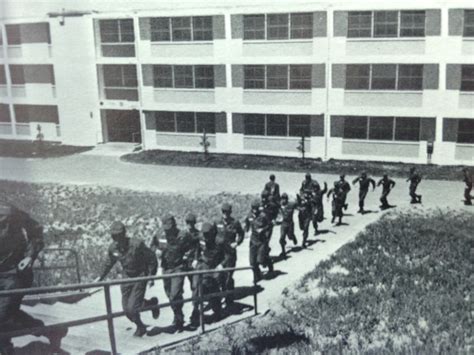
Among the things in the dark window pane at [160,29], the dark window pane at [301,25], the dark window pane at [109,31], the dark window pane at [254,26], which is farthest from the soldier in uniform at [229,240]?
the dark window pane at [109,31]

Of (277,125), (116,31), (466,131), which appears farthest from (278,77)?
(116,31)

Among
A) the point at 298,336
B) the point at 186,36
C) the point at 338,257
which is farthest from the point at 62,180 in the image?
the point at 298,336

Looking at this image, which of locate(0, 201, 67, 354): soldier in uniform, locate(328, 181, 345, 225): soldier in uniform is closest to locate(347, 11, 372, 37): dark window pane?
locate(328, 181, 345, 225): soldier in uniform

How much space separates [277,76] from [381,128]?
16.9ft

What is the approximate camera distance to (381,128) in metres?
23.0

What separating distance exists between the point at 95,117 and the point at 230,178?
10.7 metres

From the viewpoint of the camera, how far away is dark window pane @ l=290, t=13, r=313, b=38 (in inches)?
906

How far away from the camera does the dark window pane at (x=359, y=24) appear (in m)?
22.2

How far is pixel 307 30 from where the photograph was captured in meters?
23.1

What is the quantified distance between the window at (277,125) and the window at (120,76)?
7117mm

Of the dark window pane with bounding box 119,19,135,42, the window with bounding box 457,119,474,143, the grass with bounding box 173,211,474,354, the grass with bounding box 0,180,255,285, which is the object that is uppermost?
the dark window pane with bounding box 119,19,135,42

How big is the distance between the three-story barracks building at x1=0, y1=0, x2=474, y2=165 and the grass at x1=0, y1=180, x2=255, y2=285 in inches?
267

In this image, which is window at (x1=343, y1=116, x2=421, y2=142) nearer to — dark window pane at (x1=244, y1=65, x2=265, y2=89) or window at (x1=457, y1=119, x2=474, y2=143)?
window at (x1=457, y1=119, x2=474, y2=143)

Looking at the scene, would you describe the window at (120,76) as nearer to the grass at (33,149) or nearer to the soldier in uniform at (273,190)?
the grass at (33,149)
